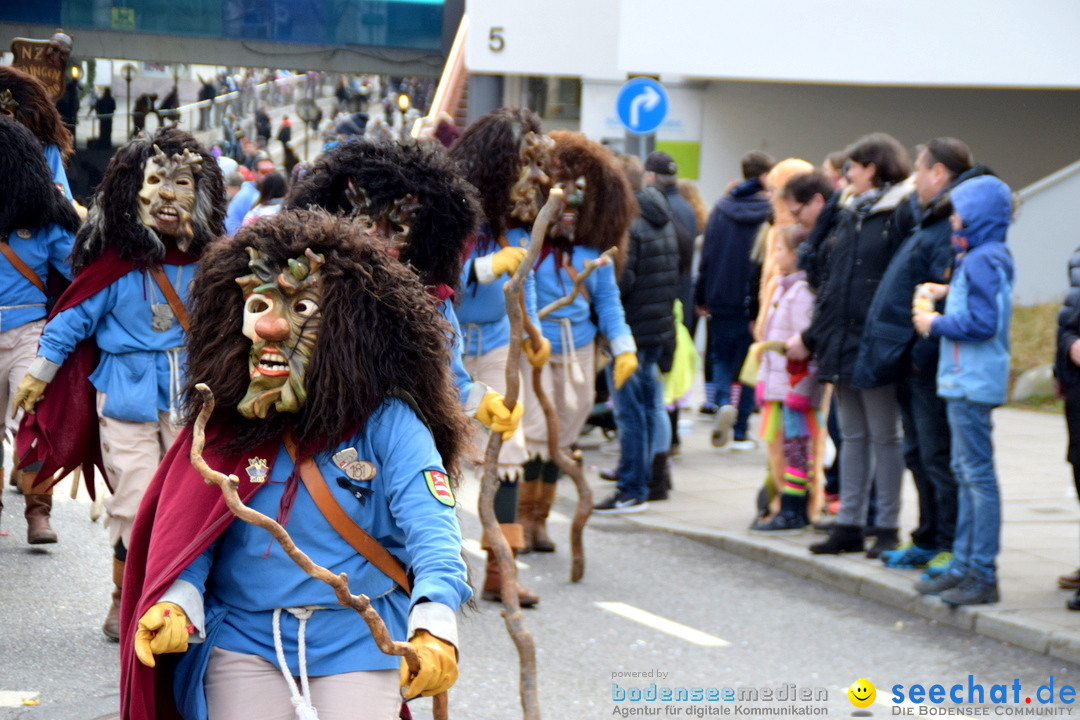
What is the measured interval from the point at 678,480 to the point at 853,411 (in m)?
2.51

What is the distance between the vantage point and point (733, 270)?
10469mm

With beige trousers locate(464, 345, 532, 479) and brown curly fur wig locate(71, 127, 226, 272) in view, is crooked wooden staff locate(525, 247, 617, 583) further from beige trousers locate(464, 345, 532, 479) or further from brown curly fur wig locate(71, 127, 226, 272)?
brown curly fur wig locate(71, 127, 226, 272)

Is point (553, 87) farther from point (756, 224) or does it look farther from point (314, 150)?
point (756, 224)

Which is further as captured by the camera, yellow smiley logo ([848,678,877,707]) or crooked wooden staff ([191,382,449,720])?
yellow smiley logo ([848,678,877,707])

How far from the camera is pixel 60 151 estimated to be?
7855 millimetres

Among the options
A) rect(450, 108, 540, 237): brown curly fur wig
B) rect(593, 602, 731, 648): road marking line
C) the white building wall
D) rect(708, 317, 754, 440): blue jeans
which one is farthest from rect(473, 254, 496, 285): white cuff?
the white building wall

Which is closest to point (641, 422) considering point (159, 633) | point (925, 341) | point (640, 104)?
point (925, 341)

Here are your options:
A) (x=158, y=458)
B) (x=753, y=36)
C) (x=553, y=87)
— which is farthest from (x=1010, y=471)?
(x=553, y=87)

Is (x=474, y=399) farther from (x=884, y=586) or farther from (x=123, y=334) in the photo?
(x=884, y=586)

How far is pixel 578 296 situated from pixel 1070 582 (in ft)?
9.09

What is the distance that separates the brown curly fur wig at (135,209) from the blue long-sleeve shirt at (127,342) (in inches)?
5.1

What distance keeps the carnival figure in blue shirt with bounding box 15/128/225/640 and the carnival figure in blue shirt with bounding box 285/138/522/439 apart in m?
0.71

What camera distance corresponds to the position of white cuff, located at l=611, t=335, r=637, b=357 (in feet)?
23.6

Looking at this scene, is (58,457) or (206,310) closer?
(206,310)
